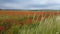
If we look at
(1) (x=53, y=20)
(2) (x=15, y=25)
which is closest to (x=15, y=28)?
(2) (x=15, y=25)

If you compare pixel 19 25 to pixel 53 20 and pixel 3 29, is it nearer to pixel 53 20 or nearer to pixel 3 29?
pixel 3 29

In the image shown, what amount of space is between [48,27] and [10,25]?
1806 millimetres

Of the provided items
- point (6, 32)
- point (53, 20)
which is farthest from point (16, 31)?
point (53, 20)

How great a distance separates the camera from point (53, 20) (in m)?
6.18

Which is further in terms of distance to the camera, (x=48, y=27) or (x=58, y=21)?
(x=58, y=21)

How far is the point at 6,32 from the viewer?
256 inches

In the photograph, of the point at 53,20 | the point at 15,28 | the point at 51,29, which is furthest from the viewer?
the point at 15,28

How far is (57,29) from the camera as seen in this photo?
5750 mm

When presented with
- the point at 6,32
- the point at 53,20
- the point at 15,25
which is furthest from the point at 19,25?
the point at 53,20

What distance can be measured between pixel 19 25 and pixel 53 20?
1.26 meters

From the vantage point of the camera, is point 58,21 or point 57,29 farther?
point 58,21

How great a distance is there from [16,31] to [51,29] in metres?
1.25

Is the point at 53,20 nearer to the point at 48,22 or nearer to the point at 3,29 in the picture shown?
the point at 48,22

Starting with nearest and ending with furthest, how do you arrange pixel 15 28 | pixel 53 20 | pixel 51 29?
pixel 51 29 → pixel 53 20 → pixel 15 28
